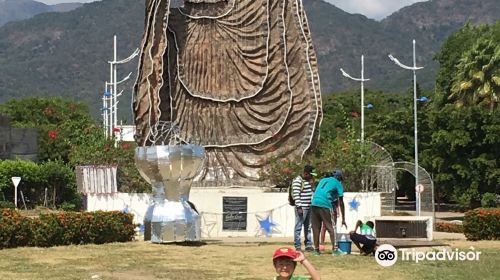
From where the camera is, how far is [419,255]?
13.0 m

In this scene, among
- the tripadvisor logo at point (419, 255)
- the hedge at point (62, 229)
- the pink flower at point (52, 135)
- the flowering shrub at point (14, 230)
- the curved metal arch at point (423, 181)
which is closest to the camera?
the tripadvisor logo at point (419, 255)

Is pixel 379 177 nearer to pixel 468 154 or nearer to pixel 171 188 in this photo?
pixel 171 188

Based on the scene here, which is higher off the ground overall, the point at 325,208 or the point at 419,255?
the point at 325,208

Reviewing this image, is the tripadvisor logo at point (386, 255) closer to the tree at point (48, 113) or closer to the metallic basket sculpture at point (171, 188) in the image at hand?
the metallic basket sculpture at point (171, 188)

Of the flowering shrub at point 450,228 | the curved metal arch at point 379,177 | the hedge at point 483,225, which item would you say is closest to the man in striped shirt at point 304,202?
Answer: the hedge at point 483,225

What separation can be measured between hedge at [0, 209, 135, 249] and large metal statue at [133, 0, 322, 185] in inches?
272

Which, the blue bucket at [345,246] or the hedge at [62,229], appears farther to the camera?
the hedge at [62,229]

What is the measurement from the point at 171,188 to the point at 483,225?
19.1 ft

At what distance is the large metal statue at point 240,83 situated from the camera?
2277 cm

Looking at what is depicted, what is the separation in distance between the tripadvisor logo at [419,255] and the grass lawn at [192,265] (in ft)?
0.49

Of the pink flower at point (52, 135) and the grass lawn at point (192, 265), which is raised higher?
the pink flower at point (52, 135)

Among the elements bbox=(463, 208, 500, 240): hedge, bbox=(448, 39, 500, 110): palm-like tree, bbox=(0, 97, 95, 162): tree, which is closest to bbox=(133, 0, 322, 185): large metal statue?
bbox=(463, 208, 500, 240): hedge

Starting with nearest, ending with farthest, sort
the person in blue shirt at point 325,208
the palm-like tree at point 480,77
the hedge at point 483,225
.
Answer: the person in blue shirt at point 325,208
the hedge at point 483,225
the palm-like tree at point 480,77

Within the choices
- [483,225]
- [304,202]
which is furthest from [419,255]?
[483,225]
